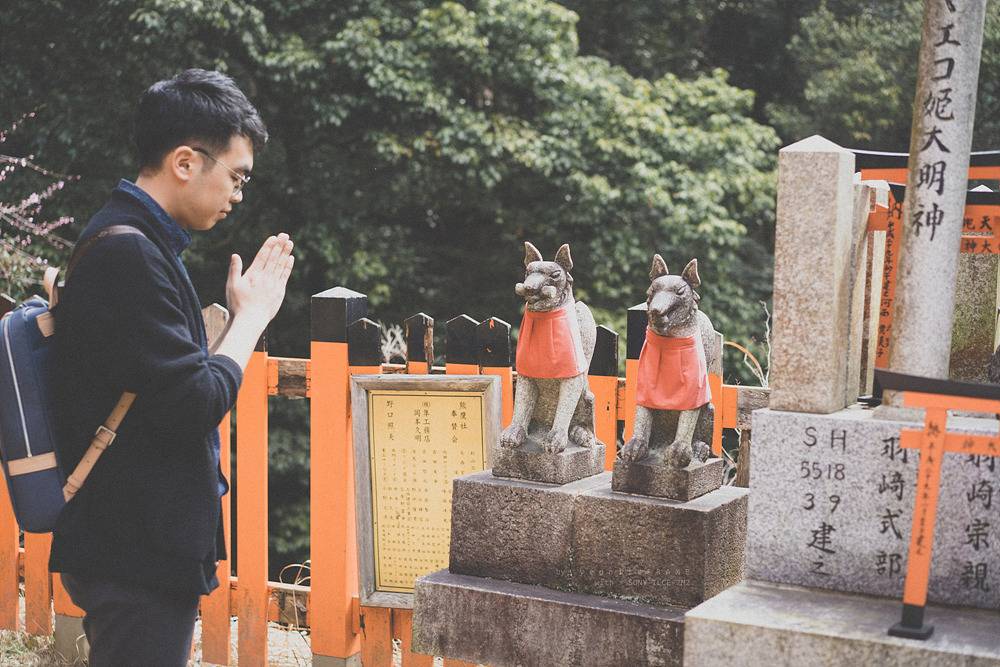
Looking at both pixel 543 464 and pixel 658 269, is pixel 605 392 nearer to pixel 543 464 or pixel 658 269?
pixel 543 464

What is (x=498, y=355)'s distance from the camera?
375 cm

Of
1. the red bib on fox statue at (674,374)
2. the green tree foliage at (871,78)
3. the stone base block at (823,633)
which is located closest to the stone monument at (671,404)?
the red bib on fox statue at (674,374)

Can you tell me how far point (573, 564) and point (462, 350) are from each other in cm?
101

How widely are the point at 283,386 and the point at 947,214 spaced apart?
98.4 inches

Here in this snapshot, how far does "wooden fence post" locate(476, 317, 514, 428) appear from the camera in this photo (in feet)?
12.2

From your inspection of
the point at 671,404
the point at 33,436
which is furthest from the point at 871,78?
the point at 33,436

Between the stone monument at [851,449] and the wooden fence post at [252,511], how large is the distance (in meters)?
2.01

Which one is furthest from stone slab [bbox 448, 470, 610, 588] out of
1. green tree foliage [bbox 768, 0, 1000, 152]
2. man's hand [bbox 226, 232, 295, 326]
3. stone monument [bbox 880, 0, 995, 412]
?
green tree foliage [bbox 768, 0, 1000, 152]

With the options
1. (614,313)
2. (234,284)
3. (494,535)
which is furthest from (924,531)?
(614,313)

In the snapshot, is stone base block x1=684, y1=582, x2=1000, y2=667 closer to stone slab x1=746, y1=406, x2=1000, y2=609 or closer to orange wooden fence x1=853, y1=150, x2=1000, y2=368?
stone slab x1=746, y1=406, x2=1000, y2=609

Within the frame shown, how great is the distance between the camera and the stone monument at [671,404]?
9.63ft

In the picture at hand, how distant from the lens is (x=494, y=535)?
3.18 metres

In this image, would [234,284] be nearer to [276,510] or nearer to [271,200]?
[276,510]

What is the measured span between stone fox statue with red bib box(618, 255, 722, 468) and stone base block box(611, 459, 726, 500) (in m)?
0.02
